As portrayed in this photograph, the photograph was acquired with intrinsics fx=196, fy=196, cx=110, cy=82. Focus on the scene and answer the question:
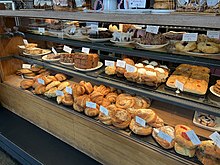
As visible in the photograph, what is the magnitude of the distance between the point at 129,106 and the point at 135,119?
0.17 meters

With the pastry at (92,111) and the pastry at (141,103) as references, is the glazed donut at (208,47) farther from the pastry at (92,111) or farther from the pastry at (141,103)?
the pastry at (92,111)

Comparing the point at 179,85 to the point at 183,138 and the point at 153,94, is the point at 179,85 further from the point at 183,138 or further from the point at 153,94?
the point at 183,138

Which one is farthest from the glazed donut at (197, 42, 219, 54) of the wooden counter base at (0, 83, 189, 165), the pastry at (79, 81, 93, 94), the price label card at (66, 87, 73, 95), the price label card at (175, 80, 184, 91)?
the price label card at (66, 87, 73, 95)

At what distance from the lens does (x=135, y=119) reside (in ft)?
5.04

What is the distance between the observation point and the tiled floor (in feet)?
5.98

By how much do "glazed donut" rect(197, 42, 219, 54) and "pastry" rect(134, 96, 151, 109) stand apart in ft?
2.12

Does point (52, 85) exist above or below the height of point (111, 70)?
below

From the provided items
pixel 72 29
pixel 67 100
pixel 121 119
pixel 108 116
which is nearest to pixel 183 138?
pixel 121 119

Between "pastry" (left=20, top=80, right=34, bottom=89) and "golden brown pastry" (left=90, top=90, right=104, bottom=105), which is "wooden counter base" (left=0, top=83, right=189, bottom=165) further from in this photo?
"golden brown pastry" (left=90, top=90, right=104, bottom=105)

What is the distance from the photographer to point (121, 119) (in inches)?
61.4

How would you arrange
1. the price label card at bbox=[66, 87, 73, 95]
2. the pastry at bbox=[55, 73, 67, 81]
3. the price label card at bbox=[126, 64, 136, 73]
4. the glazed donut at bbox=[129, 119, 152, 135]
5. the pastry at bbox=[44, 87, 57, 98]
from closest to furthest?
the glazed donut at bbox=[129, 119, 152, 135] → the price label card at bbox=[126, 64, 136, 73] → the price label card at bbox=[66, 87, 73, 95] → the pastry at bbox=[44, 87, 57, 98] → the pastry at bbox=[55, 73, 67, 81]

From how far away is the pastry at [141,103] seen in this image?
1.71 meters

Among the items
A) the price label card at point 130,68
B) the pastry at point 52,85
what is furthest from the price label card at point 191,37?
the pastry at point 52,85

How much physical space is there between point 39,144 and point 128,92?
3.49 feet
